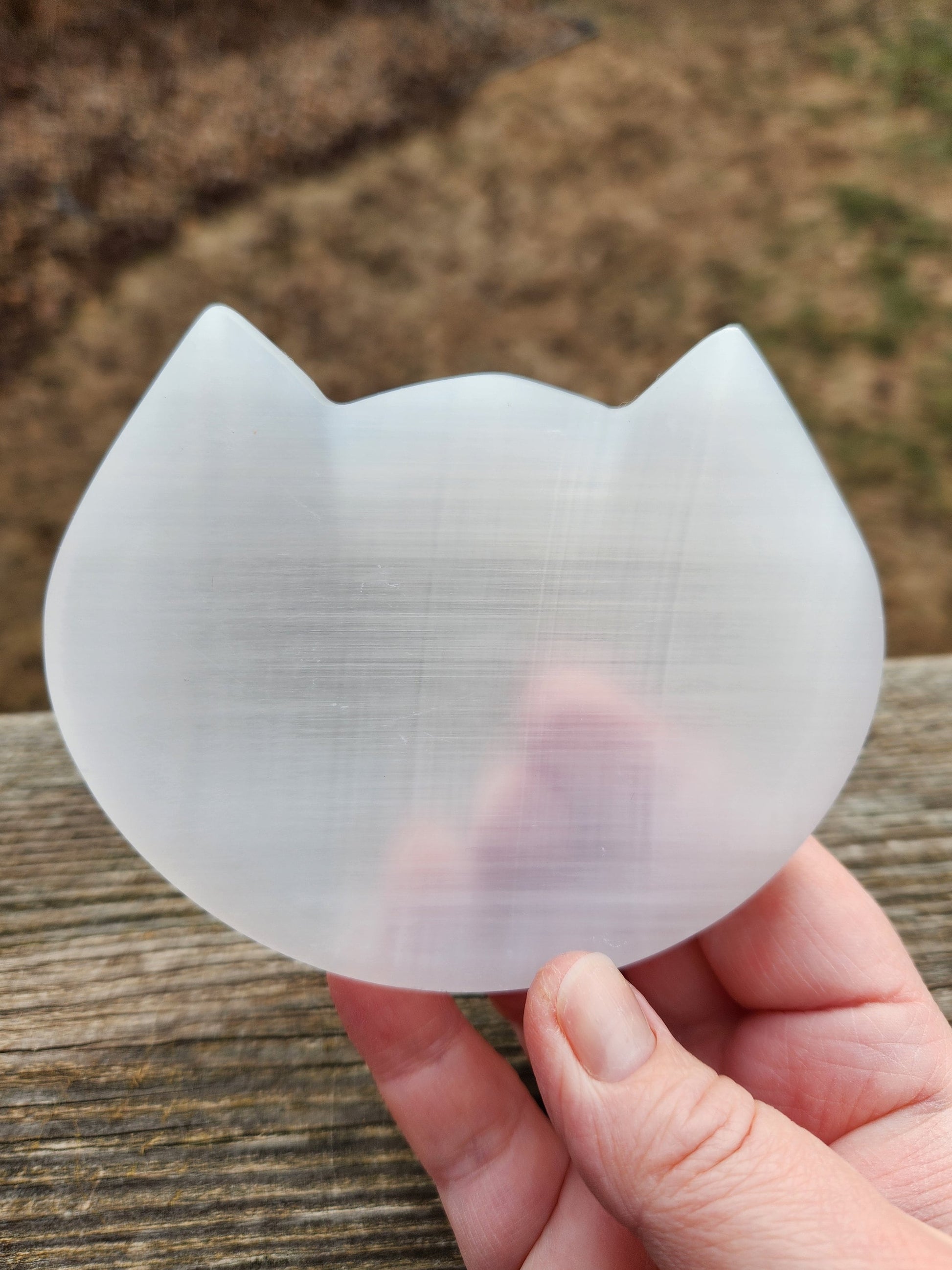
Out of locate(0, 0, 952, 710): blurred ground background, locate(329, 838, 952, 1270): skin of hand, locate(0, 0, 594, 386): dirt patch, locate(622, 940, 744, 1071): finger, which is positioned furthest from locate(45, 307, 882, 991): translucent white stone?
locate(0, 0, 594, 386): dirt patch

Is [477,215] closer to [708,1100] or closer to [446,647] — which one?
[446,647]

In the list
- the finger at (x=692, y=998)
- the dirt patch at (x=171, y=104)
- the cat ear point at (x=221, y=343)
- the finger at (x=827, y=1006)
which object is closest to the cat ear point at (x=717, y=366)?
the cat ear point at (x=221, y=343)

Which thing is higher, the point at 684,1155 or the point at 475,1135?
the point at 684,1155

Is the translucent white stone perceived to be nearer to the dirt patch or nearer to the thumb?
the thumb

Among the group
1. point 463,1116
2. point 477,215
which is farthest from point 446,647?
point 477,215

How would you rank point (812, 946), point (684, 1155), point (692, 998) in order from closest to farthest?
point (684, 1155), point (812, 946), point (692, 998)

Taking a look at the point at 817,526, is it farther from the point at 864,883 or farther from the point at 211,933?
the point at 211,933
